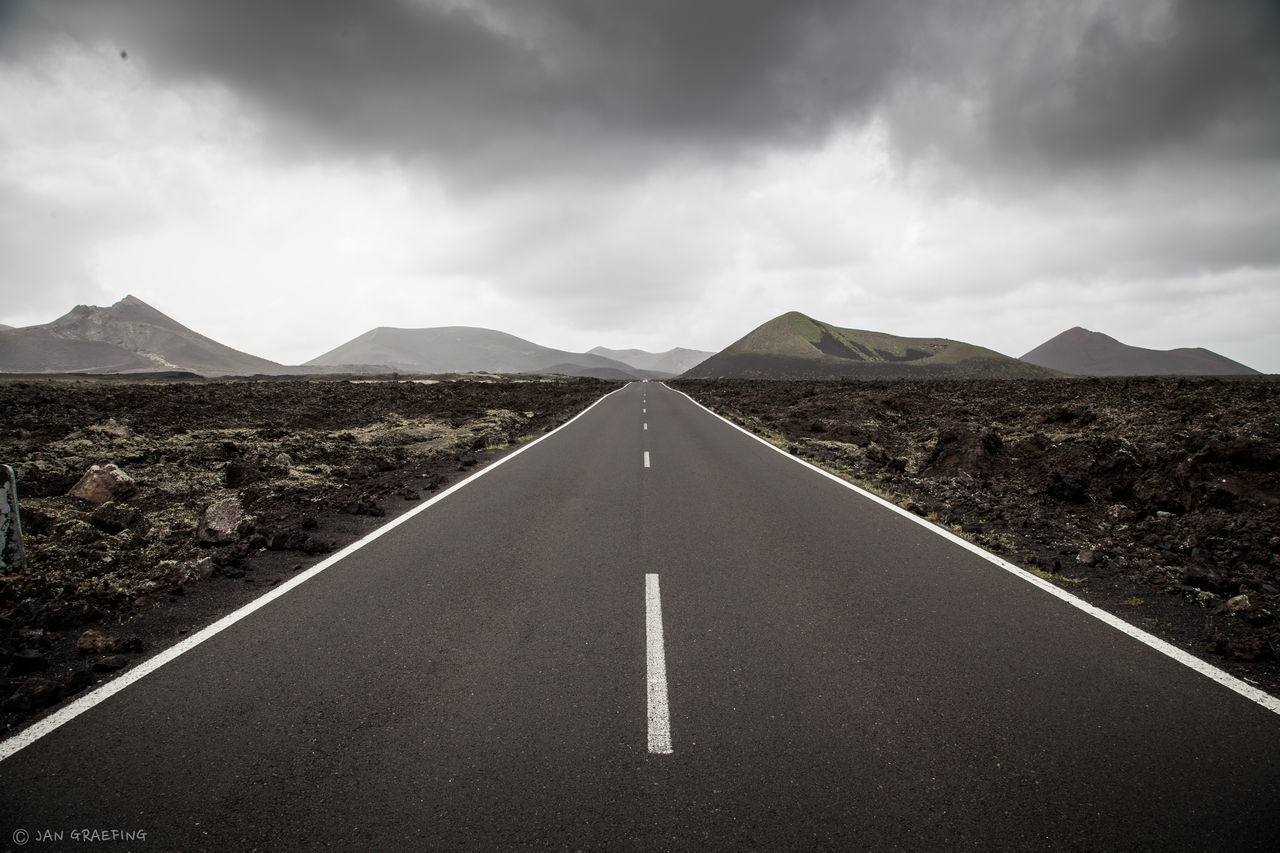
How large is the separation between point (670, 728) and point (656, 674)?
54 cm

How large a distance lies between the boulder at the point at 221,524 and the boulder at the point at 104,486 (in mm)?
2593

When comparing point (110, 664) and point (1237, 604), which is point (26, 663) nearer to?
point (110, 664)

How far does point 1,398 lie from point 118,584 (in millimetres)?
20542

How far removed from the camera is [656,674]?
3584 millimetres

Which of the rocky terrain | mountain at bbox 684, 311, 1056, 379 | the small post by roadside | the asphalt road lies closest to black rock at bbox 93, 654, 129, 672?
the rocky terrain

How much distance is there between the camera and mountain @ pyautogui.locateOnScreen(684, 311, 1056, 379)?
4887 inches

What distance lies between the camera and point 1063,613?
4.61 meters

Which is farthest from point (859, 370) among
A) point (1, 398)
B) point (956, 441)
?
point (1, 398)

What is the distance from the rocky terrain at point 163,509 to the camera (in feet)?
13.8

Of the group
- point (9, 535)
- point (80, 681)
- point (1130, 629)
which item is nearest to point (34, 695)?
point (80, 681)

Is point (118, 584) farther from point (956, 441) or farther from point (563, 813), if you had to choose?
point (956, 441)

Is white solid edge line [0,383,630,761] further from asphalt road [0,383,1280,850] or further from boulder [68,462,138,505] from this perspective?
boulder [68,462,138,505]

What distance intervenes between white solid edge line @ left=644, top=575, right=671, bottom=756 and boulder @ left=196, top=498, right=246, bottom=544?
202 inches

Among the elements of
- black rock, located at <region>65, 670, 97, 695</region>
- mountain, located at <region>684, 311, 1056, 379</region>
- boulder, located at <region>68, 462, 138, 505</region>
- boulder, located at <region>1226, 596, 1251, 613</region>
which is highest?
mountain, located at <region>684, 311, 1056, 379</region>
